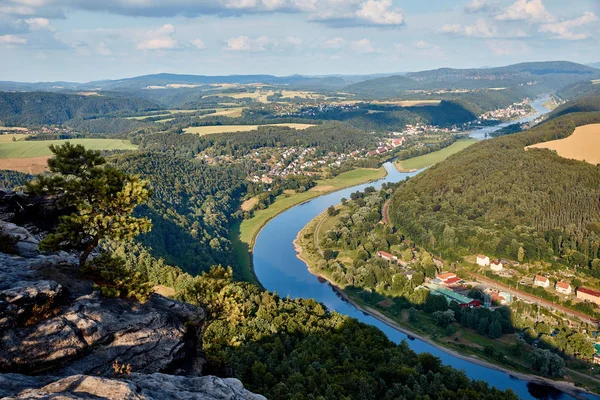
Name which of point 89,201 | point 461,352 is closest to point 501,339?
point 461,352

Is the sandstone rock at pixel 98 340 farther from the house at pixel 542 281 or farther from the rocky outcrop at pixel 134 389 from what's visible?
the house at pixel 542 281

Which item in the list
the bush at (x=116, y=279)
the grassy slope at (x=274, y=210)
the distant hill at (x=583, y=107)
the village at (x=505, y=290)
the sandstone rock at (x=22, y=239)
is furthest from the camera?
the distant hill at (x=583, y=107)

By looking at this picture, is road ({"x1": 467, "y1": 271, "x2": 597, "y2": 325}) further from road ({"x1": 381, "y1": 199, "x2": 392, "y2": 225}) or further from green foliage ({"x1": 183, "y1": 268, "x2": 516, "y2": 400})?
road ({"x1": 381, "y1": 199, "x2": 392, "y2": 225})

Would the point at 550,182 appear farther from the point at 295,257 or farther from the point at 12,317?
the point at 12,317

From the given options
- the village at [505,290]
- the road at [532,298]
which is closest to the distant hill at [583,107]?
the village at [505,290]

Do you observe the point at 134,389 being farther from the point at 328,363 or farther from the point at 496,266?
the point at 496,266

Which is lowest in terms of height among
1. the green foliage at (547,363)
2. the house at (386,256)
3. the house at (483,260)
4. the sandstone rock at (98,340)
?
the green foliage at (547,363)
